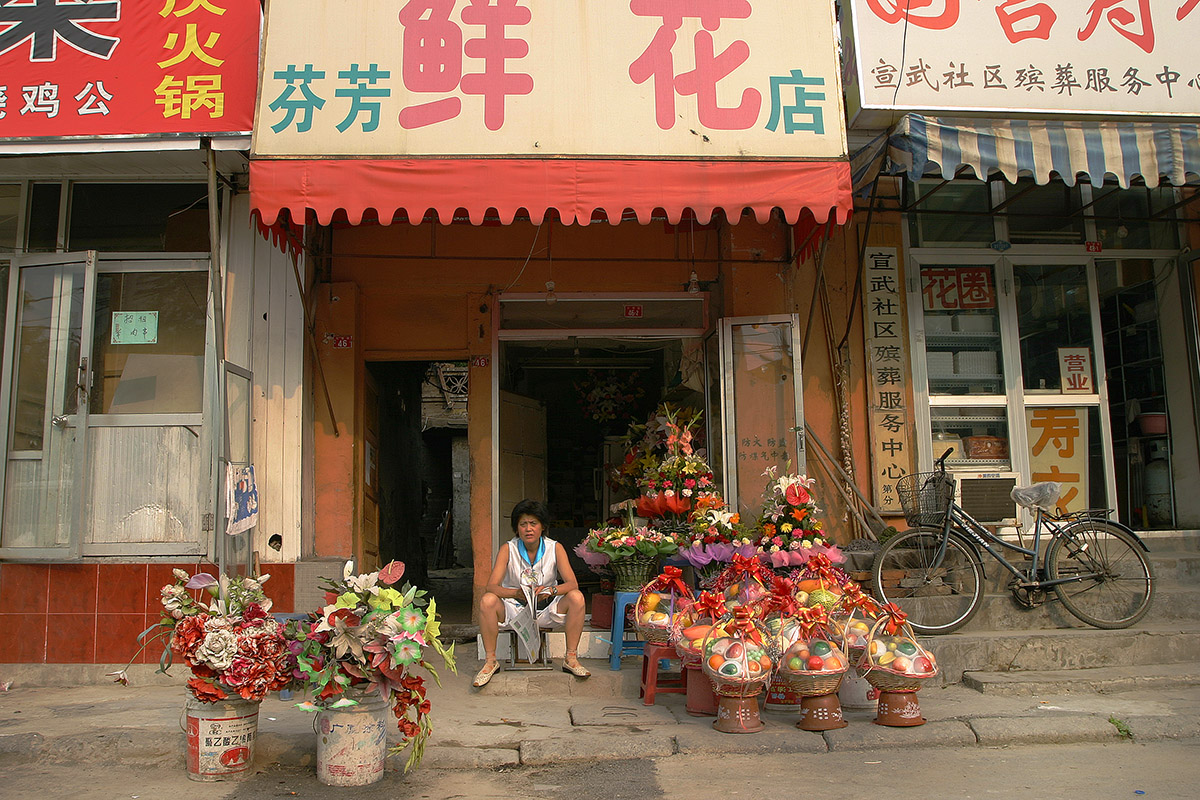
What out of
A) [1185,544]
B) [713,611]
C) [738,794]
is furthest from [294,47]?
[1185,544]

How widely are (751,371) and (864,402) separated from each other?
1.06 metres

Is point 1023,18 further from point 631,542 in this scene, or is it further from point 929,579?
point 631,542

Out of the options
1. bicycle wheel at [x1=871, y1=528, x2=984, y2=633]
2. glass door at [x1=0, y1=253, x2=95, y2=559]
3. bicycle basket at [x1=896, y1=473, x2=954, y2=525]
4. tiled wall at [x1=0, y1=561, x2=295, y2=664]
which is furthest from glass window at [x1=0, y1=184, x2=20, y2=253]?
bicycle basket at [x1=896, y1=473, x2=954, y2=525]

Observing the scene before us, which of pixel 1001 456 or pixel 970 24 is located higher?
pixel 970 24

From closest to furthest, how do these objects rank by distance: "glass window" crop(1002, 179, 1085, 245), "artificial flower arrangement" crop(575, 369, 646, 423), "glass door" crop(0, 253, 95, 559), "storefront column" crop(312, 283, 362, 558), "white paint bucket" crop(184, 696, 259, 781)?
"white paint bucket" crop(184, 696, 259, 781)
"glass door" crop(0, 253, 95, 559)
"storefront column" crop(312, 283, 362, 558)
"glass window" crop(1002, 179, 1085, 245)
"artificial flower arrangement" crop(575, 369, 646, 423)

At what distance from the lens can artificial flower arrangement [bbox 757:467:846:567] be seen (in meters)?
6.27

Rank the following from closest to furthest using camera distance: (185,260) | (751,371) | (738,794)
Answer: (738,794), (185,260), (751,371)

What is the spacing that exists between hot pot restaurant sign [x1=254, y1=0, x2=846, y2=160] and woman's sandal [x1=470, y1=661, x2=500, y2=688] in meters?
3.36

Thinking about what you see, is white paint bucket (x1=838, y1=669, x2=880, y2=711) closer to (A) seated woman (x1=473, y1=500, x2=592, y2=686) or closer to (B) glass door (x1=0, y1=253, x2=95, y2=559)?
(A) seated woman (x1=473, y1=500, x2=592, y2=686)

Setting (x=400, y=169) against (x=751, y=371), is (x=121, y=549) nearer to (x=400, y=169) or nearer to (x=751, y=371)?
(x=400, y=169)

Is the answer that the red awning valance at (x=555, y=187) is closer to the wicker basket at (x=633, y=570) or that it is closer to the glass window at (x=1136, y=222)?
the wicker basket at (x=633, y=570)

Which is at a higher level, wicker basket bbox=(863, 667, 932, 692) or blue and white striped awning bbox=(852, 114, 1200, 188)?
blue and white striped awning bbox=(852, 114, 1200, 188)

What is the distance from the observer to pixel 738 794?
4.16 m

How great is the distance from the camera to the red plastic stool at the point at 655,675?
5637 millimetres
